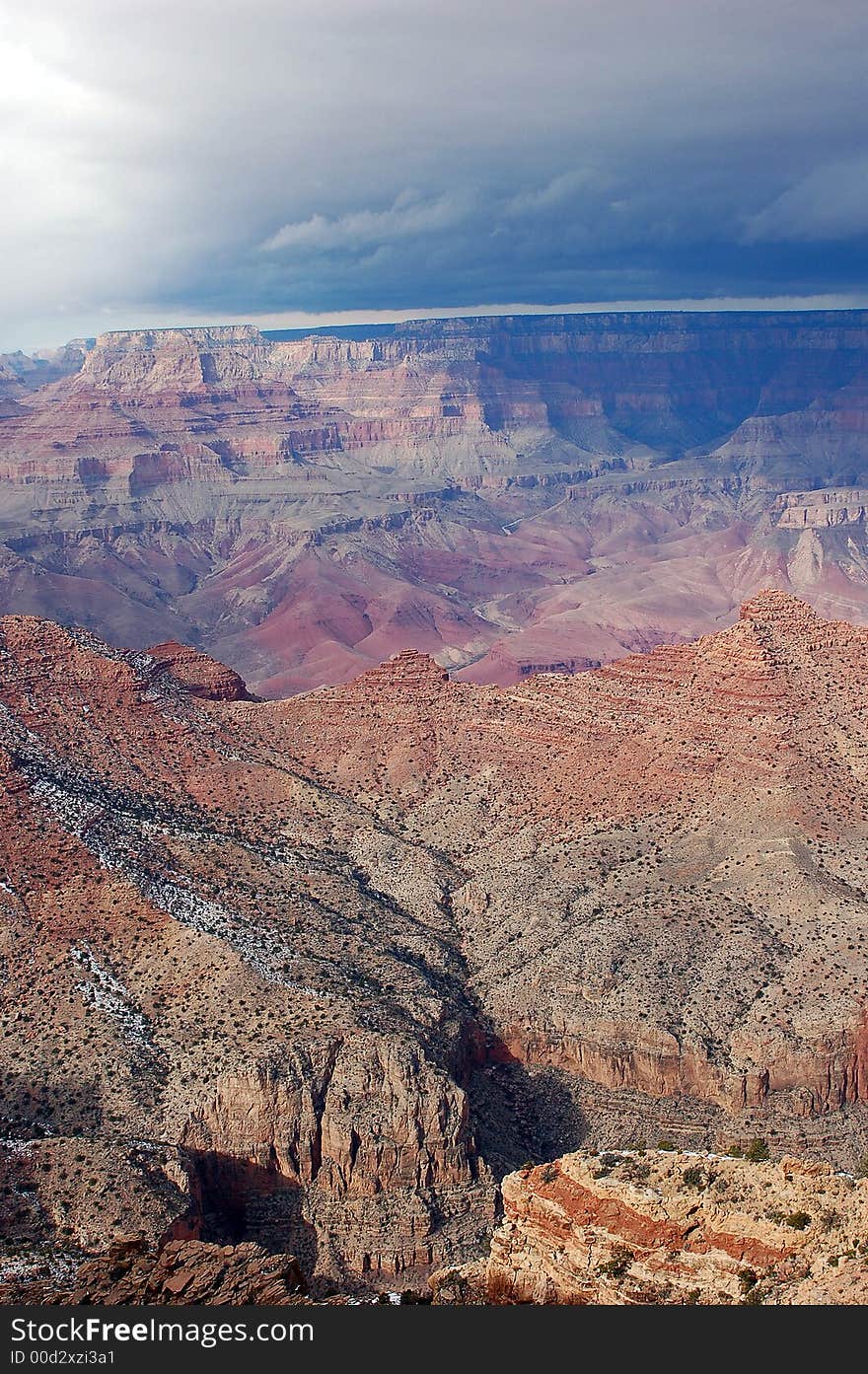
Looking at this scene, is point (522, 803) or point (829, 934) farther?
point (522, 803)

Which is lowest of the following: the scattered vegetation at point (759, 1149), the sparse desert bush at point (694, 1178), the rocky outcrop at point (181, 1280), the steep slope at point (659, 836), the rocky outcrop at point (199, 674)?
the scattered vegetation at point (759, 1149)

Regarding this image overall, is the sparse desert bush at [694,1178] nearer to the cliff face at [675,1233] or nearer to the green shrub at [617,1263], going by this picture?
the cliff face at [675,1233]

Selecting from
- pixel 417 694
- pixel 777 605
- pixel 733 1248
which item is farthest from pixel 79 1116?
pixel 777 605

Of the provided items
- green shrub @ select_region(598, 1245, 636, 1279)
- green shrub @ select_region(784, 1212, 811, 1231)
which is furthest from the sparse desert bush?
green shrub @ select_region(784, 1212, 811, 1231)

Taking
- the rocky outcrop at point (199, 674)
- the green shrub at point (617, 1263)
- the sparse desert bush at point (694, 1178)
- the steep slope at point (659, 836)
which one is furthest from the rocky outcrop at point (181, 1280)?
the rocky outcrop at point (199, 674)

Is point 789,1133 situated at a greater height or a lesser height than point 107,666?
lesser

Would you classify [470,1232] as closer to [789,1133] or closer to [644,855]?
[789,1133]
